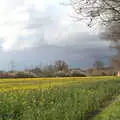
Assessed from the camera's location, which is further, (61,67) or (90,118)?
(61,67)

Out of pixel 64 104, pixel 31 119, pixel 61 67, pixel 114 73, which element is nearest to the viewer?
pixel 31 119

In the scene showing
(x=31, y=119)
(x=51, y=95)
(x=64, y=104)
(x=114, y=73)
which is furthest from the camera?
(x=114, y=73)

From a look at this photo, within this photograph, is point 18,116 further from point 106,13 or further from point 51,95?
point 51,95

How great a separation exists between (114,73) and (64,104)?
98.6 m

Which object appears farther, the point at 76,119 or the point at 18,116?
the point at 76,119

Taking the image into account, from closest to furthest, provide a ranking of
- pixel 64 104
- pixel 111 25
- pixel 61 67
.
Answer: pixel 111 25, pixel 64 104, pixel 61 67

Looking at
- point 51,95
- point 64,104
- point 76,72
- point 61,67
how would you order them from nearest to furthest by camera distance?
point 64,104 → point 51,95 → point 76,72 → point 61,67

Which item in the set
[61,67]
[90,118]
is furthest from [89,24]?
[61,67]

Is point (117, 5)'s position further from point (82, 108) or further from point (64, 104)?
point (82, 108)

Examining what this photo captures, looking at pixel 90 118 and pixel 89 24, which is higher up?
pixel 89 24

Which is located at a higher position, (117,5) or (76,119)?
(117,5)

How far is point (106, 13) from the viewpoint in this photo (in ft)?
55.7

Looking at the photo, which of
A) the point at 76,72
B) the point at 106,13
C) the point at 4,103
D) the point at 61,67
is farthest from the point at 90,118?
the point at 61,67

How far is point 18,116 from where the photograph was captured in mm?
16812
